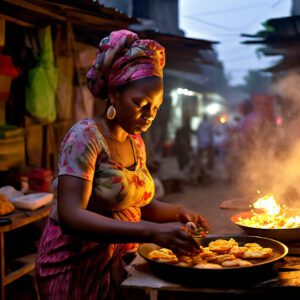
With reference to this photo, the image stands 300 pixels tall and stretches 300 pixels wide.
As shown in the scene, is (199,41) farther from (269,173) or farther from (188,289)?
(188,289)

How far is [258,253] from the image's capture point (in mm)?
2297

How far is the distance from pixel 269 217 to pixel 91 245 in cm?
149

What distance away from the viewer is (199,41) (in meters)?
8.55

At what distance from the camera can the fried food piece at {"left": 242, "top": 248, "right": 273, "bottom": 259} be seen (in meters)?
2.27

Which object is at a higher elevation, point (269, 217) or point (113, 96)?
point (113, 96)

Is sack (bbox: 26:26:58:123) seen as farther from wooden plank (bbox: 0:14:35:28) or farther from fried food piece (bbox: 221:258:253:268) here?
fried food piece (bbox: 221:258:253:268)

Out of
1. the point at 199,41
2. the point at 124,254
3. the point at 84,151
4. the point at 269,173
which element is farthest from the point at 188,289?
the point at 199,41

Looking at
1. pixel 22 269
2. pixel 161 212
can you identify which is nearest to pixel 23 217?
pixel 22 269

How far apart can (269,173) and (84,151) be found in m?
4.30

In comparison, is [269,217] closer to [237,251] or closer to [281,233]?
[281,233]

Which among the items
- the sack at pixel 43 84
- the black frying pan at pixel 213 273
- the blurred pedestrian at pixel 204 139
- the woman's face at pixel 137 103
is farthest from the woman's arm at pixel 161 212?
the blurred pedestrian at pixel 204 139

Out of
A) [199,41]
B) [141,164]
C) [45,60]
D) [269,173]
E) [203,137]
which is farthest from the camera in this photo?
[203,137]

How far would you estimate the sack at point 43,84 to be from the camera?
21.7ft

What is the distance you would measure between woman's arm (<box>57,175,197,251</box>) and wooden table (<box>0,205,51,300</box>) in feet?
7.02
